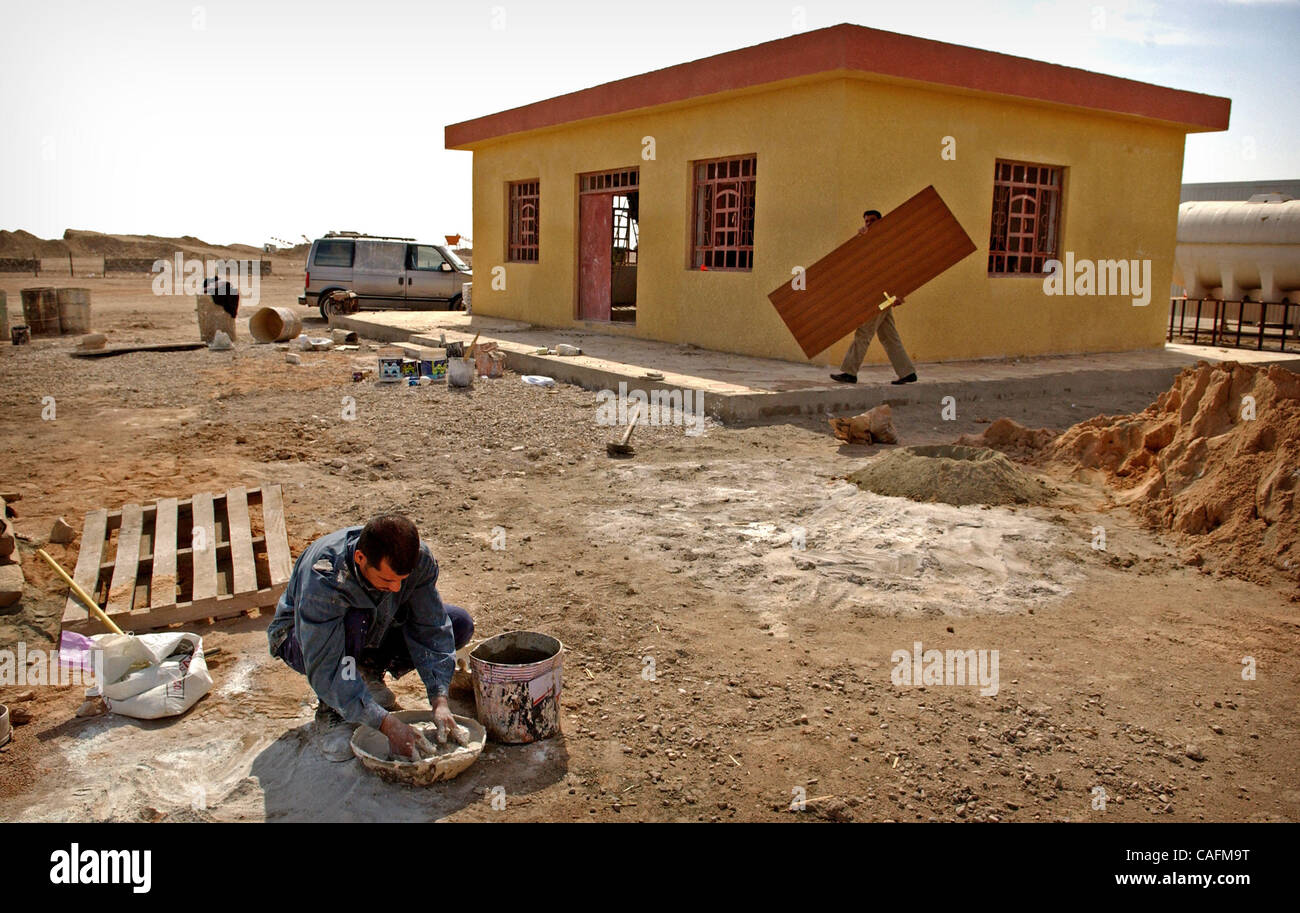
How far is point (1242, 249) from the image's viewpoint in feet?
63.6

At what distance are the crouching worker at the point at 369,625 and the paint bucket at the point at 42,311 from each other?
16.8 metres

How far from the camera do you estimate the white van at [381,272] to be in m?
19.7

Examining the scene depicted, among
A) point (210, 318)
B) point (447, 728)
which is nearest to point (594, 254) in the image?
point (210, 318)

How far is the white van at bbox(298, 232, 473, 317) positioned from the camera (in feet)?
64.5

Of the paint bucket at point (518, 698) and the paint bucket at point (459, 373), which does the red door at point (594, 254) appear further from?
the paint bucket at point (518, 698)

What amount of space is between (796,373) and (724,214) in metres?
3.19

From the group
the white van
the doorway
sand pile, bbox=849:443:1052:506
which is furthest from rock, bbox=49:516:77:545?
the white van

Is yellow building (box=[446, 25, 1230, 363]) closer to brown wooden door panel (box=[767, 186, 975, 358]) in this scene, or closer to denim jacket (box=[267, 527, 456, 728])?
brown wooden door panel (box=[767, 186, 975, 358])

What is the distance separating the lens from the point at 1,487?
22.2 ft

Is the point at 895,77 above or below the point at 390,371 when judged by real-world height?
above

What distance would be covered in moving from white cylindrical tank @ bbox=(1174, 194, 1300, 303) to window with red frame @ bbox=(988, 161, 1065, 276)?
24.0 feet

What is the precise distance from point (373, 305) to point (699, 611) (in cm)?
1684

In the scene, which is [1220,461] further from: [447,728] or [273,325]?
[273,325]
